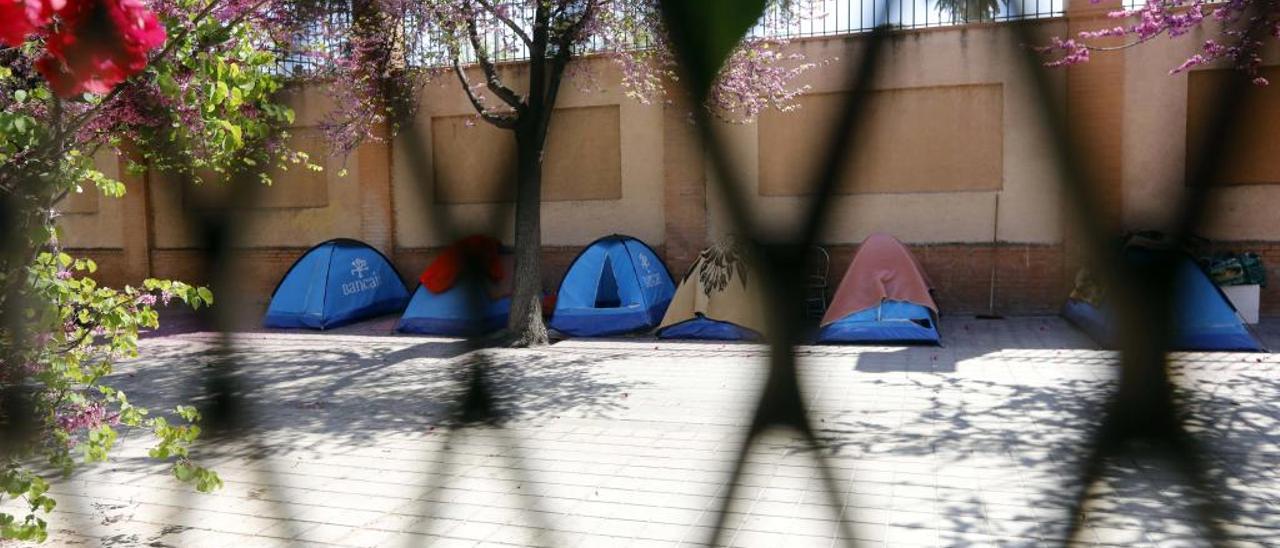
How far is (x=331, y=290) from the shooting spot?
10.7 m

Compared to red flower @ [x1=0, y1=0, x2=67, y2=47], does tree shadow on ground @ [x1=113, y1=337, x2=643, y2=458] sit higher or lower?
lower

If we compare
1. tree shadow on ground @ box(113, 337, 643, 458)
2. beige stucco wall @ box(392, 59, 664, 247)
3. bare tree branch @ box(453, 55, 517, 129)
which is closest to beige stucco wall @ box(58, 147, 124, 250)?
tree shadow on ground @ box(113, 337, 643, 458)

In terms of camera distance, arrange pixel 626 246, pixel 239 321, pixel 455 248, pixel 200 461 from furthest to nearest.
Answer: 1. pixel 626 246
2. pixel 200 461
3. pixel 239 321
4. pixel 455 248

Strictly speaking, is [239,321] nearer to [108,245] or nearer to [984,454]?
[108,245]

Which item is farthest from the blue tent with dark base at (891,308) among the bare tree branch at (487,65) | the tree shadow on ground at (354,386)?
the bare tree branch at (487,65)

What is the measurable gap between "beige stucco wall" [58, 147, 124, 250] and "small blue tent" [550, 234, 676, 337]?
6505 millimetres

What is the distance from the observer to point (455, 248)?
32.2 inches

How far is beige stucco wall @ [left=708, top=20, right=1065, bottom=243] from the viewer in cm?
53

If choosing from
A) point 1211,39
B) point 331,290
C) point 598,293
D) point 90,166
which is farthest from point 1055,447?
point 331,290

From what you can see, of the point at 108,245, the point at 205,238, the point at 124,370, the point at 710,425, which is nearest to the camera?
the point at 205,238

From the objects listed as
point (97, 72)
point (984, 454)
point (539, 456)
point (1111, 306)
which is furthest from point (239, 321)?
point (984, 454)

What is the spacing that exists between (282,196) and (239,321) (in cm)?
28

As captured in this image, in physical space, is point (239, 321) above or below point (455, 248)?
below

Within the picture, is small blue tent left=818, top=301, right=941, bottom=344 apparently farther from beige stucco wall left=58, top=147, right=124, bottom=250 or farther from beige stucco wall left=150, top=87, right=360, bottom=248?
beige stucco wall left=150, top=87, right=360, bottom=248
